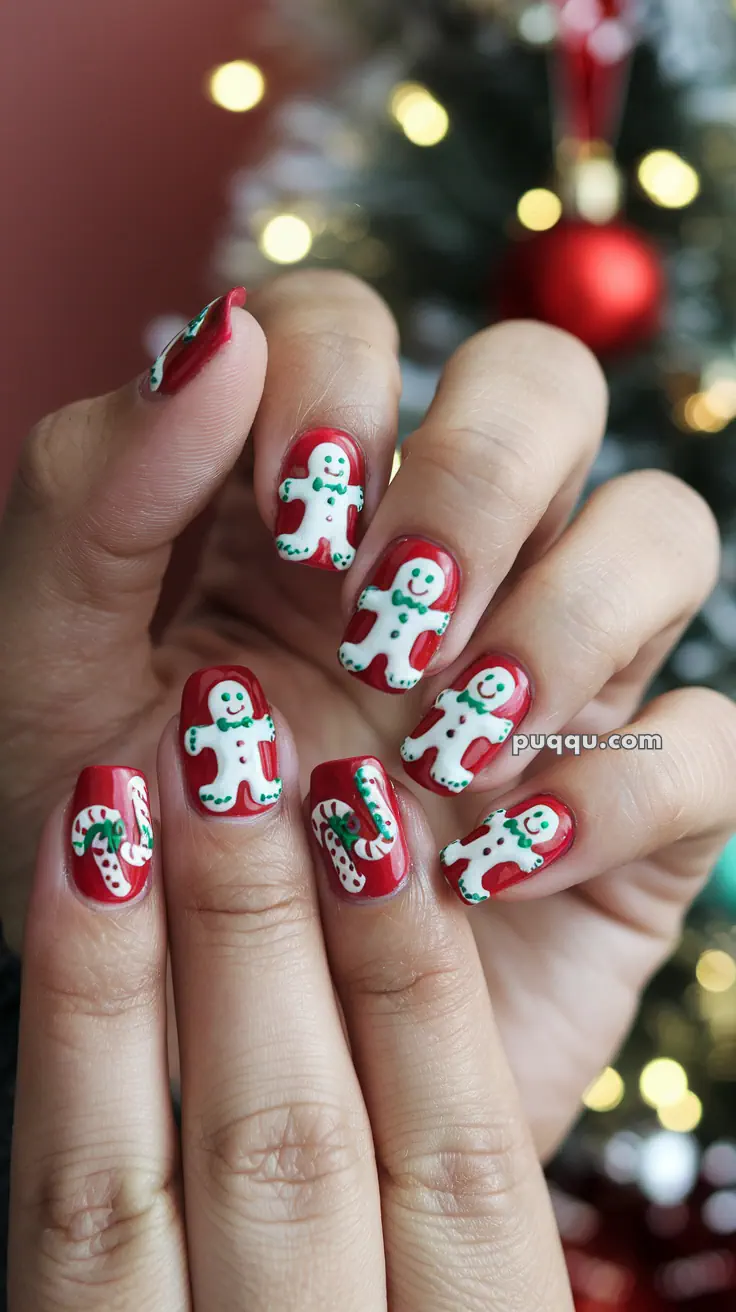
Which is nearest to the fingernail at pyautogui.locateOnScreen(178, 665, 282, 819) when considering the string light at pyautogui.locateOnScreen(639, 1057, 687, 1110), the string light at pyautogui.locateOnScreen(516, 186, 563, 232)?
the string light at pyautogui.locateOnScreen(516, 186, 563, 232)

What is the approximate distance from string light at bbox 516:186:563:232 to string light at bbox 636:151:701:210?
0.08 meters

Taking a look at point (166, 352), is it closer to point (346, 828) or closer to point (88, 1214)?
point (346, 828)

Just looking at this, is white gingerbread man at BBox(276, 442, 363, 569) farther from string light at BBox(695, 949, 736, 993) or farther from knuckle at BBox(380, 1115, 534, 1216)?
string light at BBox(695, 949, 736, 993)

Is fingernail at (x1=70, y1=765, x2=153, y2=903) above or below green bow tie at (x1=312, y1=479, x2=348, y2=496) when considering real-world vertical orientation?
below

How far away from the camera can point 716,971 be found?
1004 mm

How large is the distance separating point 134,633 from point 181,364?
182 millimetres

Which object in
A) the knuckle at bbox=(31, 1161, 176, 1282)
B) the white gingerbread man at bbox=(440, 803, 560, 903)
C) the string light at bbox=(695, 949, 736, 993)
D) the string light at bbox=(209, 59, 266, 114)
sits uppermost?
the string light at bbox=(209, 59, 266, 114)

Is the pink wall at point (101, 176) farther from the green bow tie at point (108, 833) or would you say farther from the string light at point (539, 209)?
the green bow tie at point (108, 833)

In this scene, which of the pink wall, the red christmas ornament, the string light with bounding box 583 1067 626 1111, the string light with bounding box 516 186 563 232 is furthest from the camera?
the pink wall

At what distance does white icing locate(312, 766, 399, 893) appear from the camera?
0.52 m

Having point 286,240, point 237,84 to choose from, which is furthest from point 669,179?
point 237,84

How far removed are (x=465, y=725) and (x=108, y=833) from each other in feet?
0.64

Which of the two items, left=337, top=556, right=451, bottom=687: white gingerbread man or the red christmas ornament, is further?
the red christmas ornament

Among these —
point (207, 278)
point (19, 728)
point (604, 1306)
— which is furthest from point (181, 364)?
point (604, 1306)
